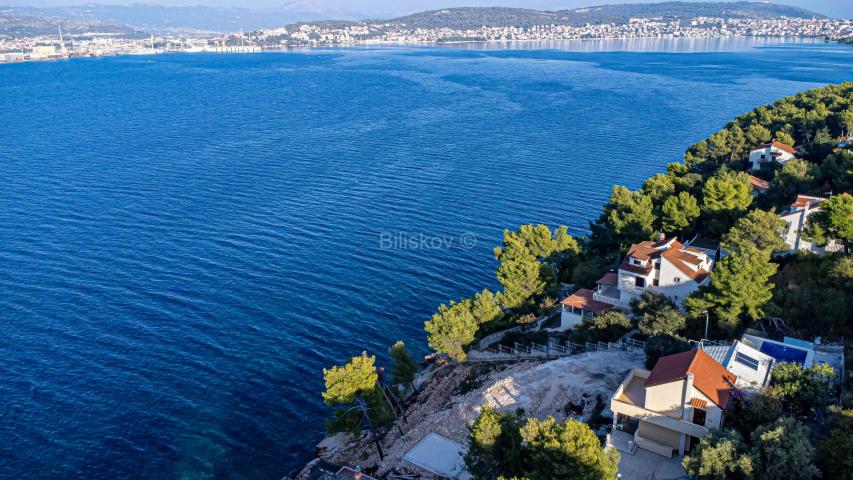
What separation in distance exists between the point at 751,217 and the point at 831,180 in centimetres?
1818

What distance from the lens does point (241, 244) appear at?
5738 cm

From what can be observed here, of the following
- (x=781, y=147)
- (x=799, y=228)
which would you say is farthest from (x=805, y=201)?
(x=781, y=147)

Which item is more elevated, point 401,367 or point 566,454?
point 566,454

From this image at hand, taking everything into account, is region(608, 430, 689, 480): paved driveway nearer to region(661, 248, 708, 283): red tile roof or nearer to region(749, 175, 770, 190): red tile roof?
region(661, 248, 708, 283): red tile roof

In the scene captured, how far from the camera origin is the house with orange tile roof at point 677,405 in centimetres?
2317

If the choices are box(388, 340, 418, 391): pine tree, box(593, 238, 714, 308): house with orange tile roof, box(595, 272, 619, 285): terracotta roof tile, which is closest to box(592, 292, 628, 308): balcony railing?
box(593, 238, 714, 308): house with orange tile roof

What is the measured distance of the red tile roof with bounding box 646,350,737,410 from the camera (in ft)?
76.3

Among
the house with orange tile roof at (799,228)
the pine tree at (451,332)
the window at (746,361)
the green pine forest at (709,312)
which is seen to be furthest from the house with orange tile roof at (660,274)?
the window at (746,361)

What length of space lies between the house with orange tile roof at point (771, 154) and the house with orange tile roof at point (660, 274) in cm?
3033

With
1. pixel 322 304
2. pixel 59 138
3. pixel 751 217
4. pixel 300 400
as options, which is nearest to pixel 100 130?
pixel 59 138

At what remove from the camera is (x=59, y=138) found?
10169cm

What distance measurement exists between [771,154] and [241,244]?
55.4 meters

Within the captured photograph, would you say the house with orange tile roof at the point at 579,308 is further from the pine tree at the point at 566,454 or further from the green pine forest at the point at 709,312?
the pine tree at the point at 566,454

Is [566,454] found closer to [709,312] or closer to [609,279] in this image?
[709,312]
